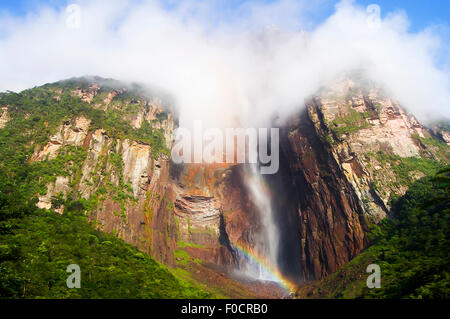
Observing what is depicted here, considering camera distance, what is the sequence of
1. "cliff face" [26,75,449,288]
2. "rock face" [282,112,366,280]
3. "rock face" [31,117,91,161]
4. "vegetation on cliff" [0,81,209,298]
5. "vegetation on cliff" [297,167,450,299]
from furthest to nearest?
"rock face" [31,117,91,161], "cliff face" [26,75,449,288], "rock face" [282,112,366,280], "vegetation on cliff" [0,81,209,298], "vegetation on cliff" [297,167,450,299]

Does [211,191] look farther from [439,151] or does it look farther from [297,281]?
[439,151]

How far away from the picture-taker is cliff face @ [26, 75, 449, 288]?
47469 millimetres

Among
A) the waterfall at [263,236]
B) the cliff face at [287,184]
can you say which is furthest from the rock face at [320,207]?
the waterfall at [263,236]

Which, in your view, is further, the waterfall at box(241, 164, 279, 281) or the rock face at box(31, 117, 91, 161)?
the waterfall at box(241, 164, 279, 281)

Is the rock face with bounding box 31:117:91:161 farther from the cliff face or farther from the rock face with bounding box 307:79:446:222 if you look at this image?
the rock face with bounding box 307:79:446:222

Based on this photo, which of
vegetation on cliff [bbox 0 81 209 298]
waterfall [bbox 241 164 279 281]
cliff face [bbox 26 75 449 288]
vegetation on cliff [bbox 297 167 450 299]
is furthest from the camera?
waterfall [bbox 241 164 279 281]

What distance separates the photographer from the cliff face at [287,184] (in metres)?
47.5

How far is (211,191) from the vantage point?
76312mm

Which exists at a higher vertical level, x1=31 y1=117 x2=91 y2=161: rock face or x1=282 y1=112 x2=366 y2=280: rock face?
x1=31 y1=117 x2=91 y2=161: rock face

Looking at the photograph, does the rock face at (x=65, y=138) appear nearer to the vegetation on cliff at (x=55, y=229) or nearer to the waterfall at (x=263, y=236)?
the vegetation on cliff at (x=55, y=229)

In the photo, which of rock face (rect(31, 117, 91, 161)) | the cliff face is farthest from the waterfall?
rock face (rect(31, 117, 91, 161))

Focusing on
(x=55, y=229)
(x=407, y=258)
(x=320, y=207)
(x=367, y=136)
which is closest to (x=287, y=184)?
(x=320, y=207)
